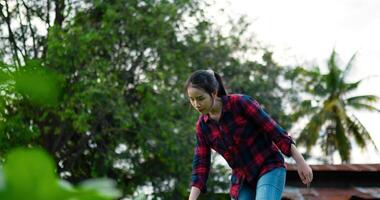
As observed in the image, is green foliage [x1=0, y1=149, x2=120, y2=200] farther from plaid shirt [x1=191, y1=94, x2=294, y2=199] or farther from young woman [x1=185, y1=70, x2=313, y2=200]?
plaid shirt [x1=191, y1=94, x2=294, y2=199]

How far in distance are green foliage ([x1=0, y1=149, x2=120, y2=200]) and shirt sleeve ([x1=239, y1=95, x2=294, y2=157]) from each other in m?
2.79

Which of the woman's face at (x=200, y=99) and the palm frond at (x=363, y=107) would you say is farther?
the palm frond at (x=363, y=107)

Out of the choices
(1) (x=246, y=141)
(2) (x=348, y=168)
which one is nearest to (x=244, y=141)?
(1) (x=246, y=141)

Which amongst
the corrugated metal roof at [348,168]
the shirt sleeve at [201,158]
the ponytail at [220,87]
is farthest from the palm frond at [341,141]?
the ponytail at [220,87]

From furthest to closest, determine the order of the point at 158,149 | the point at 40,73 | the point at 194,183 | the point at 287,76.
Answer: the point at 287,76
the point at 158,149
the point at 194,183
the point at 40,73

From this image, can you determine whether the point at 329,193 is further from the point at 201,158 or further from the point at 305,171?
the point at 305,171

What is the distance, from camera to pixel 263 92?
1717cm

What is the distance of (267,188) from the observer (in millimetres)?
2900

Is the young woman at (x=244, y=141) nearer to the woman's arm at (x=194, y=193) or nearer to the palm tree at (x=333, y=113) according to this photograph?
the woman's arm at (x=194, y=193)

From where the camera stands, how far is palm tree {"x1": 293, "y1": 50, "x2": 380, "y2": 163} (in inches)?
1044

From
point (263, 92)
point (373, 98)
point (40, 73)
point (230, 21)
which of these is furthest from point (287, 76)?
point (40, 73)

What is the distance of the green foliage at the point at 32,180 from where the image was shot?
172mm

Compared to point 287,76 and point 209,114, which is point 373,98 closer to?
point 287,76

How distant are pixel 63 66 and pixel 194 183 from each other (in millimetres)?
10861
